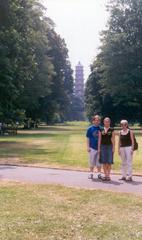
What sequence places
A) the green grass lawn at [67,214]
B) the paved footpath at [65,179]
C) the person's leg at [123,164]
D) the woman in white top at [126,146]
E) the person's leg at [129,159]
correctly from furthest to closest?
the woman in white top at [126,146], the person's leg at [123,164], the person's leg at [129,159], the paved footpath at [65,179], the green grass lawn at [67,214]

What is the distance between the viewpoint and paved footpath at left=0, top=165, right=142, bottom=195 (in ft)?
42.5

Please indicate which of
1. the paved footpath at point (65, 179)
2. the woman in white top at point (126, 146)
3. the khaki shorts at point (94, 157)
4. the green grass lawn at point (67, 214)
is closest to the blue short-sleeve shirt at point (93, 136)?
the khaki shorts at point (94, 157)

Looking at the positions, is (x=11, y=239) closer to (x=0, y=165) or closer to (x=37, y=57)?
(x=0, y=165)

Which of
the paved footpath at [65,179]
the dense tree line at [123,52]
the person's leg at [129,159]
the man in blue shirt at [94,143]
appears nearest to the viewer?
the paved footpath at [65,179]

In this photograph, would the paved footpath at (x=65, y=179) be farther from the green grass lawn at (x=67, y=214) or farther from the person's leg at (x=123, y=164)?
the green grass lawn at (x=67, y=214)

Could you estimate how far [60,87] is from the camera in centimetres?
7688

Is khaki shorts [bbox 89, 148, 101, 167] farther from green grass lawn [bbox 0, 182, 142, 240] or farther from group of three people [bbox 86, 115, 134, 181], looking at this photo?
green grass lawn [bbox 0, 182, 142, 240]

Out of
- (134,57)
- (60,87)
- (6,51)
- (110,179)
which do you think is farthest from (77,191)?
(60,87)

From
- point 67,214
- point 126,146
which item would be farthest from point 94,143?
point 67,214

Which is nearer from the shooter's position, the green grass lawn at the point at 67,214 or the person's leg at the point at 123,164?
the green grass lawn at the point at 67,214

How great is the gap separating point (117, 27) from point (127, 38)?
2.75 m

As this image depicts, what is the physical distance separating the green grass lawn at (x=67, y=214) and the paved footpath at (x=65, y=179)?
1.07 meters

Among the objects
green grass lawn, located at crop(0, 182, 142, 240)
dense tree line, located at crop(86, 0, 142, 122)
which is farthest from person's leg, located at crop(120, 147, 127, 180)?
dense tree line, located at crop(86, 0, 142, 122)

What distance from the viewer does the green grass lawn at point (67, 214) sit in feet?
25.6
